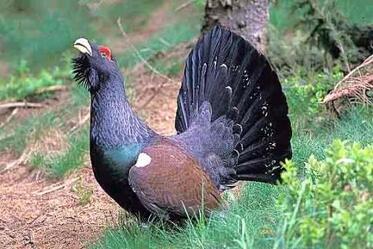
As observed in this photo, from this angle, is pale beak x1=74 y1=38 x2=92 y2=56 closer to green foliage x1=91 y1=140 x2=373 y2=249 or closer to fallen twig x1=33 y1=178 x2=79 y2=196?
green foliage x1=91 y1=140 x2=373 y2=249

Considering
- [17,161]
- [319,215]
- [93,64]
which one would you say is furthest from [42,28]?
[319,215]

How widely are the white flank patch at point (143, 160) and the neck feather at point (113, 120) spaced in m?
0.12

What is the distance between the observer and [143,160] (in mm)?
5191

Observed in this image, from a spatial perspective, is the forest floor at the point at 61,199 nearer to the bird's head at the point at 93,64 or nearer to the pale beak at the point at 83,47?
the bird's head at the point at 93,64

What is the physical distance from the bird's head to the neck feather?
1.4 inches

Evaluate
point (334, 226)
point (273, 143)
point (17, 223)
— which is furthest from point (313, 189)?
point (17, 223)

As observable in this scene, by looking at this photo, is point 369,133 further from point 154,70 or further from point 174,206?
point 154,70

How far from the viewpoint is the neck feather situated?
5270 mm

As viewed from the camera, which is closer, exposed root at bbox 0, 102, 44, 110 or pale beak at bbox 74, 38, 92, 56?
pale beak at bbox 74, 38, 92, 56

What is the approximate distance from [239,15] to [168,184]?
3.07m

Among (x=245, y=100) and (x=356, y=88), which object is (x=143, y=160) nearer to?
(x=245, y=100)

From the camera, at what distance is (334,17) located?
800cm

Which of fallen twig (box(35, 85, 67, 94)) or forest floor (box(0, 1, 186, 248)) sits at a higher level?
fallen twig (box(35, 85, 67, 94))

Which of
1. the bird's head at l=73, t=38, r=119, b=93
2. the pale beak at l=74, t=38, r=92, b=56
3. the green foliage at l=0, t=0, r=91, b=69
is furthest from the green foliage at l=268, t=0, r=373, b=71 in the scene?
the green foliage at l=0, t=0, r=91, b=69
